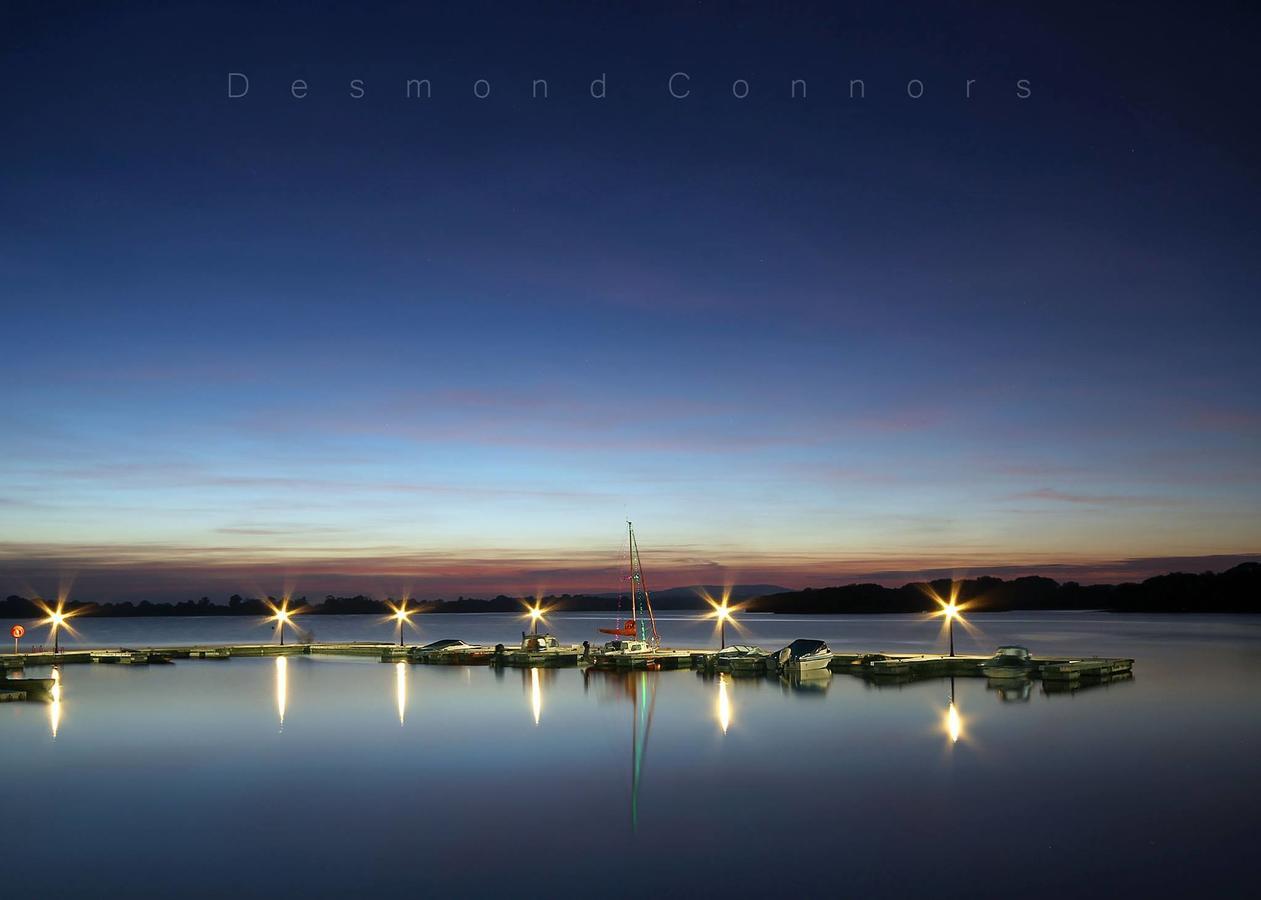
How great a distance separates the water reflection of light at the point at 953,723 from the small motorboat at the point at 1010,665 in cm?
897

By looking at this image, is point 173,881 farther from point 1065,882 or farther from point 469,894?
point 1065,882

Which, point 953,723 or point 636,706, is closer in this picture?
point 953,723

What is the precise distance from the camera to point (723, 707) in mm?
53250

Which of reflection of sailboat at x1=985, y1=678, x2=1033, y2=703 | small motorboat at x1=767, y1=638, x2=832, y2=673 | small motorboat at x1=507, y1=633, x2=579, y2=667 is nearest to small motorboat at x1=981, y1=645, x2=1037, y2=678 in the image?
reflection of sailboat at x1=985, y1=678, x2=1033, y2=703

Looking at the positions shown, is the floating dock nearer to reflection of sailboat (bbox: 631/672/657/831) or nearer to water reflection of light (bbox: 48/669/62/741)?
water reflection of light (bbox: 48/669/62/741)

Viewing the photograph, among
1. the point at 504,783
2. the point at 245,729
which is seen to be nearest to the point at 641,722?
the point at 504,783

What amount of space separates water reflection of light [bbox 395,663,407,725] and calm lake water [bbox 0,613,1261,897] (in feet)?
1.69

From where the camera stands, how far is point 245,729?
47.6 meters

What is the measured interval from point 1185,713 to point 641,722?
28.2m

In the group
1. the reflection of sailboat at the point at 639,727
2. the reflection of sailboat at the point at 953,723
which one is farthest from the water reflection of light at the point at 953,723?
the reflection of sailboat at the point at 639,727

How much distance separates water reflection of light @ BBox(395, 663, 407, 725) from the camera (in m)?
53.8

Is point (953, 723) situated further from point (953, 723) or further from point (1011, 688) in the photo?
point (1011, 688)

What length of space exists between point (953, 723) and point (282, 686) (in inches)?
1711

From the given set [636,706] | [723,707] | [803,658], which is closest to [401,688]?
[636,706]
